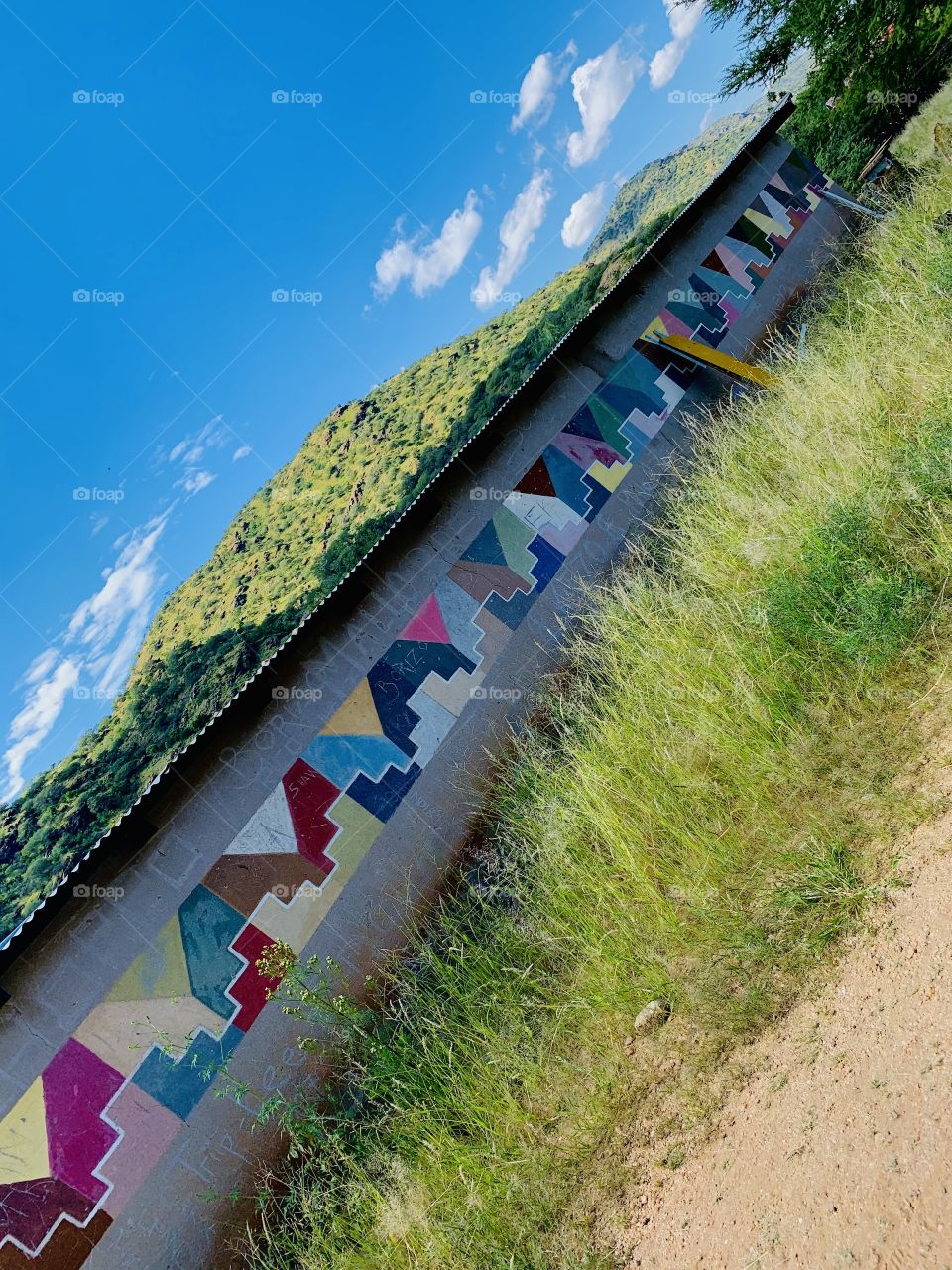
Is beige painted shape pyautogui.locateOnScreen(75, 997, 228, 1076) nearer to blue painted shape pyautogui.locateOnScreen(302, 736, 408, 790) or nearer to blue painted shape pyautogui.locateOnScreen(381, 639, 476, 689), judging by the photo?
blue painted shape pyautogui.locateOnScreen(302, 736, 408, 790)

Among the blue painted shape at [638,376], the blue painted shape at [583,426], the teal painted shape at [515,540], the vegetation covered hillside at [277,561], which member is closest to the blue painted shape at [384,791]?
the vegetation covered hillside at [277,561]

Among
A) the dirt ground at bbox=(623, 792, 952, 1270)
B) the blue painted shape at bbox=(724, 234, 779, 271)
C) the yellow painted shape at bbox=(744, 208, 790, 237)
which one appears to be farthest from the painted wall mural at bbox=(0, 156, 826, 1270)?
the yellow painted shape at bbox=(744, 208, 790, 237)

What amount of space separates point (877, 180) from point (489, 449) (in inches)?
425

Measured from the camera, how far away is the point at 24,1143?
15.5 feet

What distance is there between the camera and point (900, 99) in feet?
38.4

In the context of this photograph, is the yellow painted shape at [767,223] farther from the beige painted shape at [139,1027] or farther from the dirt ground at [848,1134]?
the beige painted shape at [139,1027]

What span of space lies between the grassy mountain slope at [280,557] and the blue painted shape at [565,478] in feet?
9.50

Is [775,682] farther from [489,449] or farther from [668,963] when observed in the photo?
[489,449]

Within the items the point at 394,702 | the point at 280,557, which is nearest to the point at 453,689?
the point at 394,702


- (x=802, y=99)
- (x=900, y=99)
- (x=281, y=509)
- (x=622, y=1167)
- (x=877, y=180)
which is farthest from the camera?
(x=281, y=509)

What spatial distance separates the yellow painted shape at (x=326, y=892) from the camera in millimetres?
5766

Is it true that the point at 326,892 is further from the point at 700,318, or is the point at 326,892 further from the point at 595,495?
the point at 700,318

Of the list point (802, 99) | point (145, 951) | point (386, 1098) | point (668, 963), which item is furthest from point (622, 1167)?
point (802, 99)

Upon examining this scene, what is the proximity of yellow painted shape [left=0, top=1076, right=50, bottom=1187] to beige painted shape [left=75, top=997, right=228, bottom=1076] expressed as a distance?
0.46 m
